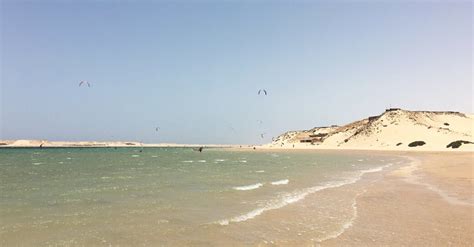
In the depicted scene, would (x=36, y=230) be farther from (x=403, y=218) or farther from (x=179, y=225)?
(x=403, y=218)

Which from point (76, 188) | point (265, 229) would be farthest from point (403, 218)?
point (76, 188)

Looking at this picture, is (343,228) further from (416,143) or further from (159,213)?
(416,143)

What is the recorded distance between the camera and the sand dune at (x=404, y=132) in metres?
138

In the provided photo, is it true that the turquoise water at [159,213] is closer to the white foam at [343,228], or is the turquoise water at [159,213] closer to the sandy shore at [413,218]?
the white foam at [343,228]

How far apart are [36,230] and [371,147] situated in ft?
465

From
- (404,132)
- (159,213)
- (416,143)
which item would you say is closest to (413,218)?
(159,213)

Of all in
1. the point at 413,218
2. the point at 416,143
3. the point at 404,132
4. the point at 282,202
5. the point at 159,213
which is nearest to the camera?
the point at 413,218

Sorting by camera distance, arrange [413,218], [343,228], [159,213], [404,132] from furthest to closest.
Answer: [404,132]
[159,213]
[413,218]
[343,228]

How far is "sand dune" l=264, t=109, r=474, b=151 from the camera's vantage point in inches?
5428

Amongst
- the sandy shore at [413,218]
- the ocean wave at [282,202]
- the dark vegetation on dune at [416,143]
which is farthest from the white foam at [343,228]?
the dark vegetation on dune at [416,143]

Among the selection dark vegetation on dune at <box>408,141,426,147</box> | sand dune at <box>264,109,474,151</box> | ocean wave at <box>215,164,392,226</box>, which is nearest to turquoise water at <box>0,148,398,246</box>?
ocean wave at <box>215,164,392,226</box>

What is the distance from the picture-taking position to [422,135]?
473ft

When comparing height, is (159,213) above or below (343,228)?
below

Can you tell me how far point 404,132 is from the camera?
149125 millimetres
